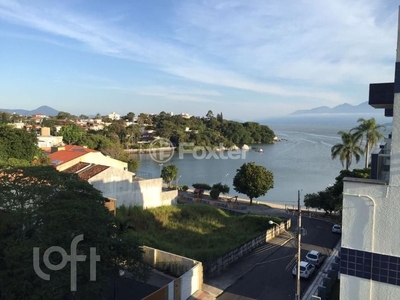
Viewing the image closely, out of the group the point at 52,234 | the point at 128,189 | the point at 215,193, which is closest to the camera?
the point at 52,234

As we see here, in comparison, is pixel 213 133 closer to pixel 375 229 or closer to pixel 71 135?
pixel 71 135

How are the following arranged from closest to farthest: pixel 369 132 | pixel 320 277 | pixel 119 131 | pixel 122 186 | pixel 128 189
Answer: pixel 320 277 < pixel 122 186 < pixel 128 189 < pixel 369 132 < pixel 119 131

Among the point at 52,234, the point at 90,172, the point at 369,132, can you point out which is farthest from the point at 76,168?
the point at 369,132

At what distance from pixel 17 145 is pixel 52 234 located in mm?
21104

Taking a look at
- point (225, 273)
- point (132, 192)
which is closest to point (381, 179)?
point (225, 273)

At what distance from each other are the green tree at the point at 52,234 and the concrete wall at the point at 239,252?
3783 mm

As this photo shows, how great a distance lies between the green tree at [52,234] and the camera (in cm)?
727

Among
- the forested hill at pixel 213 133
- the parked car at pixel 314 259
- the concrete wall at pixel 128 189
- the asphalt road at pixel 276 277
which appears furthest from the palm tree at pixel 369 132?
the forested hill at pixel 213 133

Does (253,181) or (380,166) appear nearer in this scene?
(380,166)

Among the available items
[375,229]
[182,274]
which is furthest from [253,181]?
[375,229]

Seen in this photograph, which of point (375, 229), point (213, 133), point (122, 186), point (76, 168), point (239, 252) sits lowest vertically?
point (239, 252)

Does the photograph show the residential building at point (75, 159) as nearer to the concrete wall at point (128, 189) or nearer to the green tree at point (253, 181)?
the concrete wall at point (128, 189)

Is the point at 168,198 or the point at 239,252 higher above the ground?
the point at 168,198

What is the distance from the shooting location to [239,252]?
551 inches
